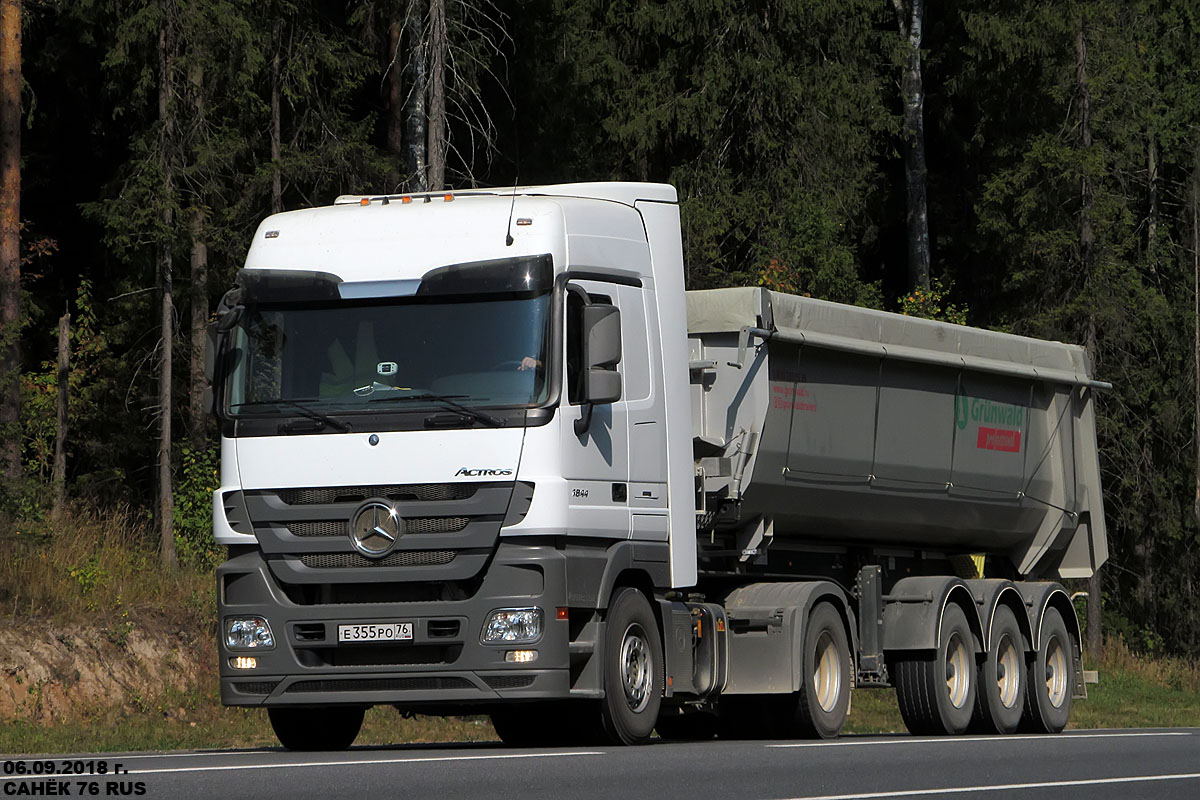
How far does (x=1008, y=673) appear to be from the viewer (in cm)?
1872

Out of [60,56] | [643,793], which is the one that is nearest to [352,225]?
[643,793]

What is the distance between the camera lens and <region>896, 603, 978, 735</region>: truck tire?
57.2 feet

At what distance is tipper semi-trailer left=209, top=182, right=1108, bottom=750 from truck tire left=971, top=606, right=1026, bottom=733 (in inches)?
97.7

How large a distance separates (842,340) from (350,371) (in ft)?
17.0

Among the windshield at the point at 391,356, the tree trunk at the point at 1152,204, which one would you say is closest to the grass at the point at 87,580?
the windshield at the point at 391,356

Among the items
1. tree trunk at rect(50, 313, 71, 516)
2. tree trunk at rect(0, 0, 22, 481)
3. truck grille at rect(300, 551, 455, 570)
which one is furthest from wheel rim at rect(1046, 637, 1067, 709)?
tree trunk at rect(0, 0, 22, 481)

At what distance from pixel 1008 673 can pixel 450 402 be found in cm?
831

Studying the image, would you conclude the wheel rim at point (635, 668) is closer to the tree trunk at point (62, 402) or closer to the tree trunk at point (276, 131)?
the tree trunk at point (62, 402)

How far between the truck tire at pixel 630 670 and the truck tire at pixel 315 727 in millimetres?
2048

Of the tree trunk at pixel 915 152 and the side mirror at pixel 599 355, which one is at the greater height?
the tree trunk at pixel 915 152

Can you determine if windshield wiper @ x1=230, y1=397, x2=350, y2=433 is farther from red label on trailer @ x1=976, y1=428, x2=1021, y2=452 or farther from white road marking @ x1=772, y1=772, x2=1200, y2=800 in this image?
red label on trailer @ x1=976, y1=428, x2=1021, y2=452

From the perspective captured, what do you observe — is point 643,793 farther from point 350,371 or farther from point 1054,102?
point 1054,102

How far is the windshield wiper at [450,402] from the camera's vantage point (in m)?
12.4

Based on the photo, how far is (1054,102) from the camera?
41156mm
